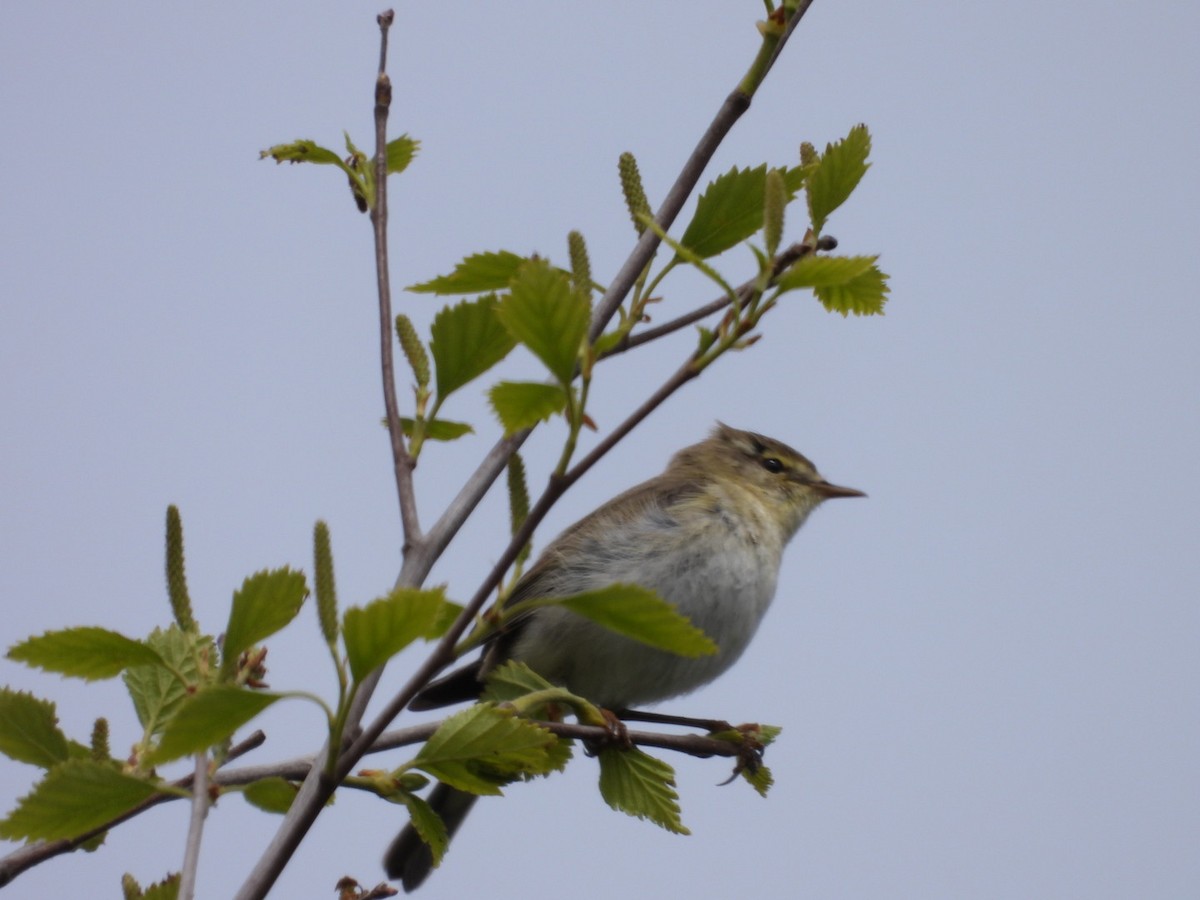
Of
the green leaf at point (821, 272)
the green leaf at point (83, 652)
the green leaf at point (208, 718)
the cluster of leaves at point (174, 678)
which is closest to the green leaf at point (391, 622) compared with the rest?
the cluster of leaves at point (174, 678)

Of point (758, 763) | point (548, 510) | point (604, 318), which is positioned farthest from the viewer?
point (758, 763)

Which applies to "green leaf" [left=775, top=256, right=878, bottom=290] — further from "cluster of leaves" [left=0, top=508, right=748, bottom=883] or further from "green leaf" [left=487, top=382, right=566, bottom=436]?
"cluster of leaves" [left=0, top=508, right=748, bottom=883]

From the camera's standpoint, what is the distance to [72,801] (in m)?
1.72

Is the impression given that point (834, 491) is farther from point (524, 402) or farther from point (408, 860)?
point (524, 402)

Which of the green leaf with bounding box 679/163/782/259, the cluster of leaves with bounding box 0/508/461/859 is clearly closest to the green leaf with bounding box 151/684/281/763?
the cluster of leaves with bounding box 0/508/461/859

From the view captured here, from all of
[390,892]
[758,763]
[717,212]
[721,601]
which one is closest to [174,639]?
[390,892]

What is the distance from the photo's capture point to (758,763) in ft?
9.49

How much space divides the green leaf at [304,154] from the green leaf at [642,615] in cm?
115

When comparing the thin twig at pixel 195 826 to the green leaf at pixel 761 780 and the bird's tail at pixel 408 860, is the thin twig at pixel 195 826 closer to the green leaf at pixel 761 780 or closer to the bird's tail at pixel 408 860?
the green leaf at pixel 761 780

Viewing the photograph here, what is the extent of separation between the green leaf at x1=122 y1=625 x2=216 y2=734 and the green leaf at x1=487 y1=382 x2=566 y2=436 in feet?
1.79

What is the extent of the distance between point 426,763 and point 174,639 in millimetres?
418

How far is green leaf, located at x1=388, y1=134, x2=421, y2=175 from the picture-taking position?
2.73 meters

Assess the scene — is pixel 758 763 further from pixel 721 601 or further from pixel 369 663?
pixel 369 663

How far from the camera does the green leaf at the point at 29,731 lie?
1.88 meters
